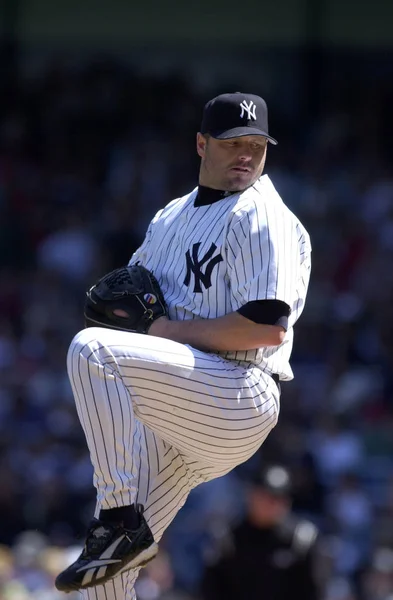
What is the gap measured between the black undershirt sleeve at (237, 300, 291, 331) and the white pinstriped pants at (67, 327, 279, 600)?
20 centimetres

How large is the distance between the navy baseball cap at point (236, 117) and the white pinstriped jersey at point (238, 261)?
0.20 meters

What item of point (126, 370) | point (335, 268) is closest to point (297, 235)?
point (126, 370)

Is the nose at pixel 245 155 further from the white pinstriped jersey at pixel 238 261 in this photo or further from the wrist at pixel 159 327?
the wrist at pixel 159 327

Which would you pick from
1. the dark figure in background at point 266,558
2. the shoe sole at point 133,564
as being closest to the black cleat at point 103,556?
the shoe sole at point 133,564

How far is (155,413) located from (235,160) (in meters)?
0.86

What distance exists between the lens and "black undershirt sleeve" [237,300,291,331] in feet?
12.2

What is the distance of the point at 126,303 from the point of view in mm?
3895

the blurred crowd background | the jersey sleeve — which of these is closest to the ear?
the jersey sleeve

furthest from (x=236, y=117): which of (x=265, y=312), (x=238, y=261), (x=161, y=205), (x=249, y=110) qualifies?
(x=161, y=205)

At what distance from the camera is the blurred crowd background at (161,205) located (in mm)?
8039

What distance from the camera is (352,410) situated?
898cm

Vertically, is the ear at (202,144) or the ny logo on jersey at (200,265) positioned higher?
the ear at (202,144)

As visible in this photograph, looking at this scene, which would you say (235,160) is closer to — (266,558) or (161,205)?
(266,558)

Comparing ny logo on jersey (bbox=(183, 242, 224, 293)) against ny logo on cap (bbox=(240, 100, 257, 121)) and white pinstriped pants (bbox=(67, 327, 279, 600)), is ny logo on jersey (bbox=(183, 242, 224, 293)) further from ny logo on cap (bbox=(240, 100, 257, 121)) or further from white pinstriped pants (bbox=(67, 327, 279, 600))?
ny logo on cap (bbox=(240, 100, 257, 121))
